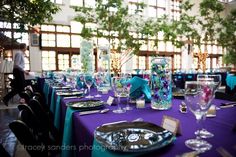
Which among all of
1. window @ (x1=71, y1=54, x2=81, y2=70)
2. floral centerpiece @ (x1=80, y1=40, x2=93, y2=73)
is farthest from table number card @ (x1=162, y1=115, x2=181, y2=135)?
window @ (x1=71, y1=54, x2=81, y2=70)

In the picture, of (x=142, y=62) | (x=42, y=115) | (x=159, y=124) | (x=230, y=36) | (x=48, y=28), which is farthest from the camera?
(x=142, y=62)

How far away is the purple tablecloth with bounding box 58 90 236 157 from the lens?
63 cm

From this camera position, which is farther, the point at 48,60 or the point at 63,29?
the point at 63,29

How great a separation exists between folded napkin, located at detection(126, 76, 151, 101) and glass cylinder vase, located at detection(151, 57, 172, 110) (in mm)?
171

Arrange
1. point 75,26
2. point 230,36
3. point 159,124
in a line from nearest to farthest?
1. point 159,124
2. point 75,26
3. point 230,36

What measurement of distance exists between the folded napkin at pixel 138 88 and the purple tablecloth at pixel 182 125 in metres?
0.12

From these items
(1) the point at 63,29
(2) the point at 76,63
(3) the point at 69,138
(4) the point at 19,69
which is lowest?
(3) the point at 69,138

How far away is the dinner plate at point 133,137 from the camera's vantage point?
0.62 m

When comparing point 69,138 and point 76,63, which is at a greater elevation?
point 76,63

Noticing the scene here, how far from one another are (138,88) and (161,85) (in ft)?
0.75

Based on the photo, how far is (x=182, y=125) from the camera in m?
0.87

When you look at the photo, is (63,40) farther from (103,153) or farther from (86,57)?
(103,153)

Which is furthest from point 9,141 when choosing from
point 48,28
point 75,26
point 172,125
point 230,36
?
point 230,36

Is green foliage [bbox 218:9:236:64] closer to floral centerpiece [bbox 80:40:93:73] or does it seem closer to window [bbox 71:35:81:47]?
window [bbox 71:35:81:47]
